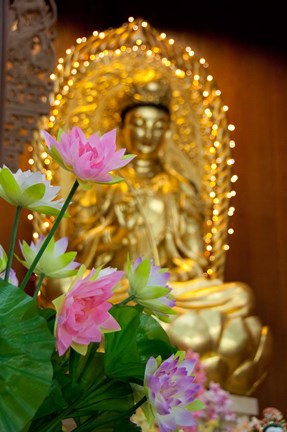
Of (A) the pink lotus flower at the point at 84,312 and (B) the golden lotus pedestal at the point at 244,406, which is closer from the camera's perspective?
(A) the pink lotus flower at the point at 84,312

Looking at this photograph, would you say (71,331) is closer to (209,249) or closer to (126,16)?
(209,249)

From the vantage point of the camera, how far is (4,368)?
1.61 ft

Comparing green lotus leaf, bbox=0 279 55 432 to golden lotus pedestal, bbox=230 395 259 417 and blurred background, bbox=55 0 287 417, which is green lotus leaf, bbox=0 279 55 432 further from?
blurred background, bbox=55 0 287 417

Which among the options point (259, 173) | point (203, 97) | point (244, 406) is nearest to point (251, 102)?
point (259, 173)

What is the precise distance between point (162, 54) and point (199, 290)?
1222 millimetres

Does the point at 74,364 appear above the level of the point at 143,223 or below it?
above

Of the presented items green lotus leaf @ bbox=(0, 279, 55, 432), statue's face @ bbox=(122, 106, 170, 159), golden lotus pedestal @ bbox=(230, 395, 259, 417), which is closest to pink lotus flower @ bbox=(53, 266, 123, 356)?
green lotus leaf @ bbox=(0, 279, 55, 432)

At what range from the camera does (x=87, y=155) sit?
21.7 inches

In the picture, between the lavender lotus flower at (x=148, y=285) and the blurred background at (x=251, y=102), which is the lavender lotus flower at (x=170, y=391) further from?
the blurred background at (x=251, y=102)

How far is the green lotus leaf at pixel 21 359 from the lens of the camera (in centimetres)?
48

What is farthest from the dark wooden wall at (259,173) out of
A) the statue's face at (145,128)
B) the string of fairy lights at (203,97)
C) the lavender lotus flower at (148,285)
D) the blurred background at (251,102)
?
the lavender lotus flower at (148,285)

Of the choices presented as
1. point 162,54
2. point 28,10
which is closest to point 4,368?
point 28,10

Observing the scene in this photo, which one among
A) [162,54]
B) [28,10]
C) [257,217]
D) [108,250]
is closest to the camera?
[28,10]

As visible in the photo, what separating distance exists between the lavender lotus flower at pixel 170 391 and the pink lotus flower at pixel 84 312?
0.04 m
